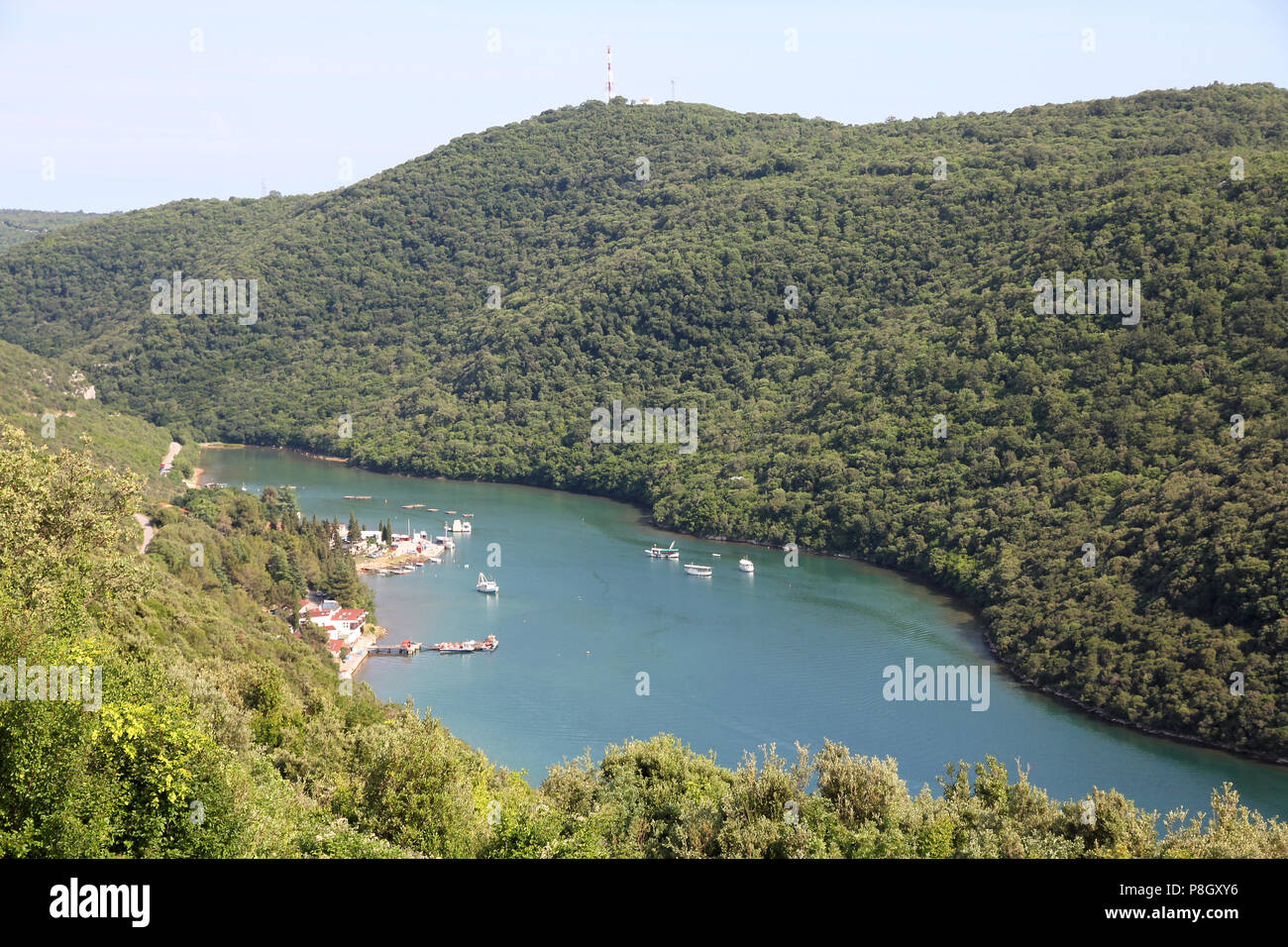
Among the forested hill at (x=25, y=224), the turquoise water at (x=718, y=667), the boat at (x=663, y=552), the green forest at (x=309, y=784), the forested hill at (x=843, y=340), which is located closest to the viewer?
the green forest at (x=309, y=784)

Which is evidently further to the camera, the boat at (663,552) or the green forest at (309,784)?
the boat at (663,552)

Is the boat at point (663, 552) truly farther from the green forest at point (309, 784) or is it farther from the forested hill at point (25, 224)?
the forested hill at point (25, 224)

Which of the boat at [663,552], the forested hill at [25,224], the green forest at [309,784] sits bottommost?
the boat at [663,552]

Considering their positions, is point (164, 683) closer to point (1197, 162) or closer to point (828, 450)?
point (828, 450)

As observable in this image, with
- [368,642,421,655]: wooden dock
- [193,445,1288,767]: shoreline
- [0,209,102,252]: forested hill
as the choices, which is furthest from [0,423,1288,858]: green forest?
[0,209,102,252]: forested hill

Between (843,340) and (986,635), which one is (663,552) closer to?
(986,635)

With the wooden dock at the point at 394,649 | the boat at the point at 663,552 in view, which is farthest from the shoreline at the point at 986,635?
the wooden dock at the point at 394,649

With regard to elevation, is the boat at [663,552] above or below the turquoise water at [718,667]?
above
